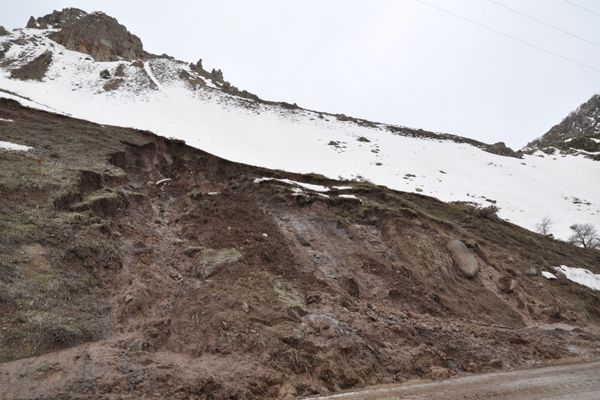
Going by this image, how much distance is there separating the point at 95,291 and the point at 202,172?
8183 millimetres

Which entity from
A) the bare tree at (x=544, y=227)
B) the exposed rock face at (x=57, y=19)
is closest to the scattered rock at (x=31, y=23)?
the exposed rock face at (x=57, y=19)

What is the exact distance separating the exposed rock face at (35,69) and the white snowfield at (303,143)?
63 centimetres

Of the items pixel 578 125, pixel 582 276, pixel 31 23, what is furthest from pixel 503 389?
pixel 578 125

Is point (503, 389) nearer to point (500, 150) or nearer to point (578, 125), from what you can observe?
point (500, 150)

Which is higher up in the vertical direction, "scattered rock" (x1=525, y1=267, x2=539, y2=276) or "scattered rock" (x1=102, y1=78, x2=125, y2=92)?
"scattered rock" (x1=102, y1=78, x2=125, y2=92)

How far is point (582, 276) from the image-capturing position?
1609cm

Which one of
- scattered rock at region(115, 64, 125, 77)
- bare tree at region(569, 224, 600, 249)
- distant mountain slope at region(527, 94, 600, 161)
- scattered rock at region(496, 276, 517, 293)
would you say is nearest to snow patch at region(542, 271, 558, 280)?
scattered rock at region(496, 276, 517, 293)

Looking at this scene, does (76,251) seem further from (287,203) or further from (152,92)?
(152,92)

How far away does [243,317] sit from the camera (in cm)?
756

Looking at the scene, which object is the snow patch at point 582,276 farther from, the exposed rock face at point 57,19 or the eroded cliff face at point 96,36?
the exposed rock face at point 57,19

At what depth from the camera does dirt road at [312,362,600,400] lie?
6344mm

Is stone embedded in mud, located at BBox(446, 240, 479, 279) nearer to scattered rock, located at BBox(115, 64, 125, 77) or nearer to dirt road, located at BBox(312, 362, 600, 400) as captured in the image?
dirt road, located at BBox(312, 362, 600, 400)

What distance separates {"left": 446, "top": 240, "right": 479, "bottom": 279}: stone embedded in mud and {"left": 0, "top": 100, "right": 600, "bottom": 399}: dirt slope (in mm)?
270

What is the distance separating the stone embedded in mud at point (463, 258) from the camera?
13000 millimetres
